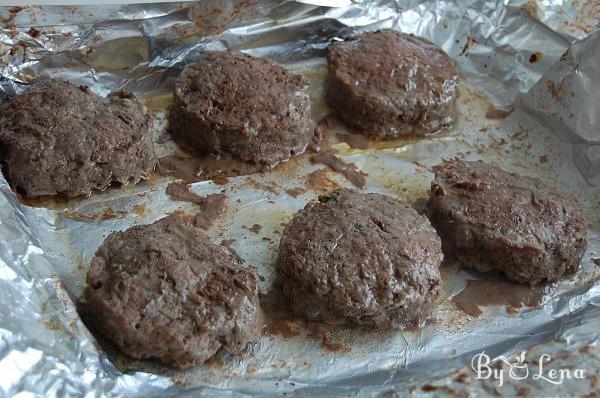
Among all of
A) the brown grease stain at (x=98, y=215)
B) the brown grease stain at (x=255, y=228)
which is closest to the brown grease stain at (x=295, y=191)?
the brown grease stain at (x=255, y=228)

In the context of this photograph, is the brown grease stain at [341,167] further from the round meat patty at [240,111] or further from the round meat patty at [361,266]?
the round meat patty at [361,266]

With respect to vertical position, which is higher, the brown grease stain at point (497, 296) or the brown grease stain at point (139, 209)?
the brown grease stain at point (139, 209)

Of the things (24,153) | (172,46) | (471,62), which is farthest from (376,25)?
(24,153)

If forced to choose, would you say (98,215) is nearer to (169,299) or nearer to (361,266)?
(169,299)

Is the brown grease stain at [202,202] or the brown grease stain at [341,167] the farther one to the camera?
the brown grease stain at [341,167]

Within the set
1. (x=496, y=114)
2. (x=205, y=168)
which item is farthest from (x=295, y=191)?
(x=496, y=114)

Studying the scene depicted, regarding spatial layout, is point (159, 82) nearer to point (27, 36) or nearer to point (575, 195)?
point (27, 36)

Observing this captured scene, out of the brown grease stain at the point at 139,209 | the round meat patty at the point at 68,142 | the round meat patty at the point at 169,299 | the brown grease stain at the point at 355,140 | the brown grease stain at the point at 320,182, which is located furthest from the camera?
the brown grease stain at the point at 355,140
